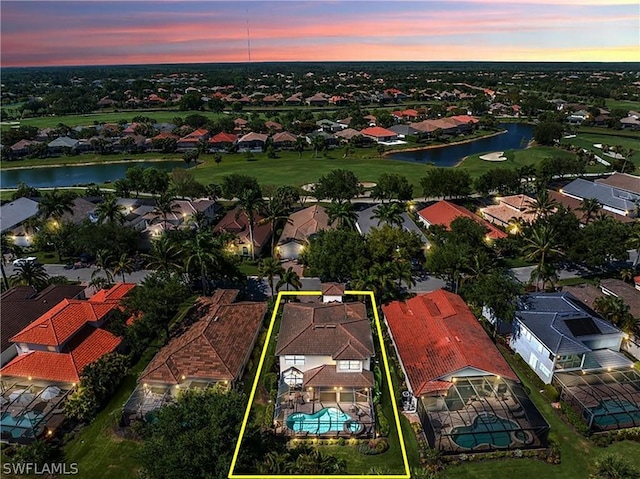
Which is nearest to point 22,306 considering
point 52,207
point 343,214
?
point 52,207

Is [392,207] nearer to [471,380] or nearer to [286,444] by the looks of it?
Result: [471,380]

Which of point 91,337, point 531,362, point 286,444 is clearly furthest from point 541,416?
point 91,337

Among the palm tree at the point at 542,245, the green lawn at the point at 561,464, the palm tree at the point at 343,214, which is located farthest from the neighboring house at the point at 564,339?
the palm tree at the point at 343,214

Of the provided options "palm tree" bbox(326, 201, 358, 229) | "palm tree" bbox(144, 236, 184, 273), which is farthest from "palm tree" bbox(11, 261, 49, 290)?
"palm tree" bbox(326, 201, 358, 229)

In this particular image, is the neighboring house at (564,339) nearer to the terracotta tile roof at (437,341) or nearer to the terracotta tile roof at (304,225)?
the terracotta tile roof at (437,341)

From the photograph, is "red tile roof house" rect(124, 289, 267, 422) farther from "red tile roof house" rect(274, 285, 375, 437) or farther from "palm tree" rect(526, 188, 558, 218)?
"palm tree" rect(526, 188, 558, 218)

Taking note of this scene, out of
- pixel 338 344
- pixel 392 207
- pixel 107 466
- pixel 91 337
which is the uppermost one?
pixel 392 207
